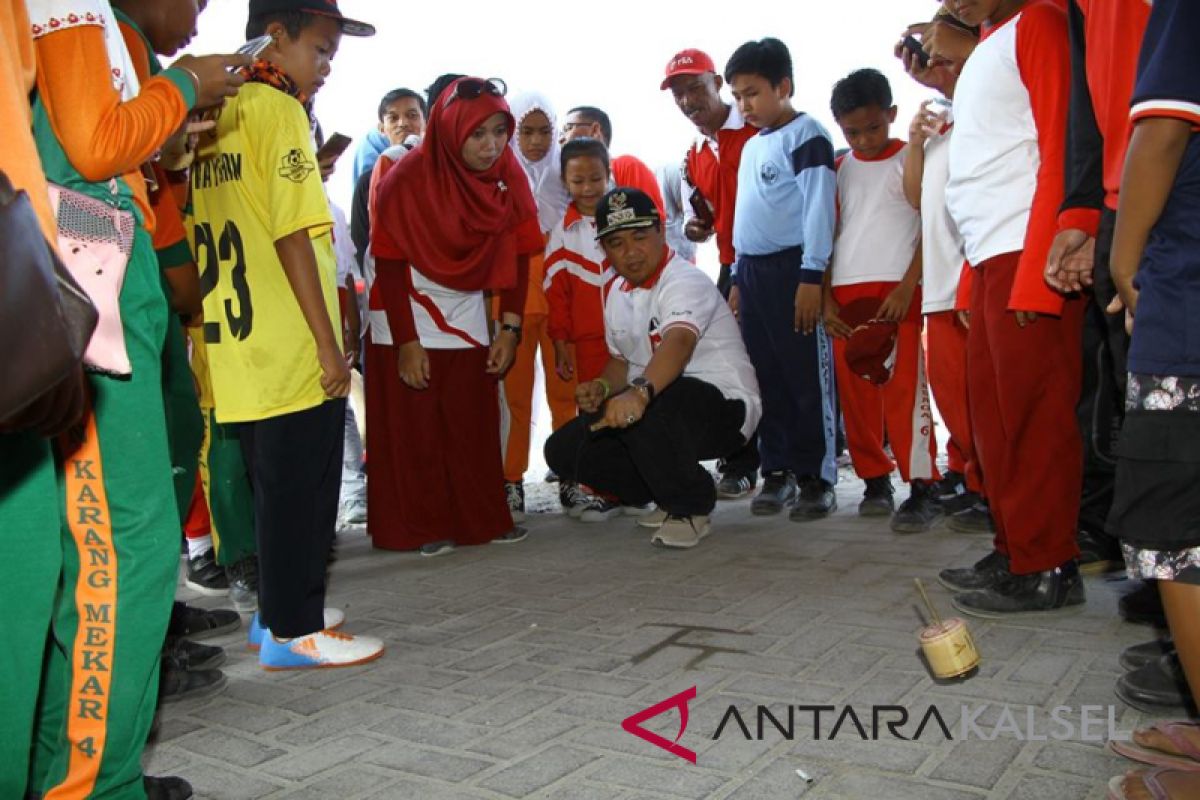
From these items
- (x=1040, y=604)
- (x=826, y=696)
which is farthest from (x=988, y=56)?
(x=826, y=696)

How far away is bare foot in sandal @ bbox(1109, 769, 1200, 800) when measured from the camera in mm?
1729

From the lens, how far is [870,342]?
442 centimetres

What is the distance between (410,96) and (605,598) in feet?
12.2

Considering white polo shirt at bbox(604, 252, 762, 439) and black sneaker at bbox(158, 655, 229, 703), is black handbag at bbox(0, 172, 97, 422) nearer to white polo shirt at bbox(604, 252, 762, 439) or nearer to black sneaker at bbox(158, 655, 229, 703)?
black sneaker at bbox(158, 655, 229, 703)

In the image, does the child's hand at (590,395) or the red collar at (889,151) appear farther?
the red collar at (889,151)

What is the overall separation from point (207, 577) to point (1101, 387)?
3.26 metres

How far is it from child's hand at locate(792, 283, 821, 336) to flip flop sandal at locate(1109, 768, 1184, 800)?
9.90 ft

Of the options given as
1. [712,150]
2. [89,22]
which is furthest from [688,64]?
[89,22]

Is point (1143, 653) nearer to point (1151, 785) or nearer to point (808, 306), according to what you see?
point (1151, 785)

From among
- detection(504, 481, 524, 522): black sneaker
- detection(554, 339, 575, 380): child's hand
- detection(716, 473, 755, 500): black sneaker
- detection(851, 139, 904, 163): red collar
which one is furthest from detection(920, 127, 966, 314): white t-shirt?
detection(504, 481, 524, 522): black sneaker

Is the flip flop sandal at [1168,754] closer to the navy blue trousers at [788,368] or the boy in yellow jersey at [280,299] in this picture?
the boy in yellow jersey at [280,299]

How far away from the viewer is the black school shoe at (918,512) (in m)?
4.29

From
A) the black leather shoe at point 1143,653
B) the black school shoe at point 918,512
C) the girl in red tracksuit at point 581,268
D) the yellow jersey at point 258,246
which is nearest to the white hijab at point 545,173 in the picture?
the girl in red tracksuit at point 581,268

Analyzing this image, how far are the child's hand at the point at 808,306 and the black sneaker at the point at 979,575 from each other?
5.39ft
